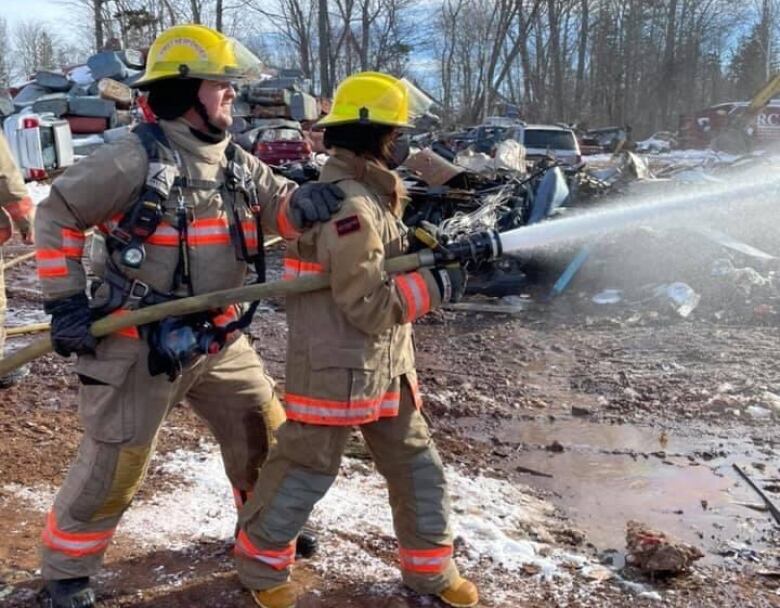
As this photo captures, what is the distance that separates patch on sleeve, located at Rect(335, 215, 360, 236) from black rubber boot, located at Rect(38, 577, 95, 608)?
147 centimetres

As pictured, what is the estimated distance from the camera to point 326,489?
2.75m

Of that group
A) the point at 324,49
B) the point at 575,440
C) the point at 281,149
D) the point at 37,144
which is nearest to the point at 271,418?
the point at 575,440

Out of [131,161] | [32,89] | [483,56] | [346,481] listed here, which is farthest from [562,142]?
[483,56]

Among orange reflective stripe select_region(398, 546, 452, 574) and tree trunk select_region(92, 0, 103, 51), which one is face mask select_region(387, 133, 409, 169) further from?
tree trunk select_region(92, 0, 103, 51)

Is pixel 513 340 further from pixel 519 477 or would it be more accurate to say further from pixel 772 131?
pixel 772 131

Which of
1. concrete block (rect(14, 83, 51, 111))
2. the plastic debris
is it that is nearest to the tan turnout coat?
the plastic debris

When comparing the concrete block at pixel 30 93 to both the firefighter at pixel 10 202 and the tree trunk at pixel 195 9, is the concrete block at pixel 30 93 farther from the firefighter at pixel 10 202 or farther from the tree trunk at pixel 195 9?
the tree trunk at pixel 195 9

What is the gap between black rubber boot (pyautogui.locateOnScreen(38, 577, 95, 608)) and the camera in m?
2.70

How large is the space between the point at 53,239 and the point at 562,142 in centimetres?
1549

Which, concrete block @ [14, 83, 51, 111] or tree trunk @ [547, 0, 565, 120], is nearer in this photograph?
concrete block @ [14, 83, 51, 111]

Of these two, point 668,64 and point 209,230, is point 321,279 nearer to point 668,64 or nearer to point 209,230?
point 209,230

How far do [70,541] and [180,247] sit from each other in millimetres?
1040

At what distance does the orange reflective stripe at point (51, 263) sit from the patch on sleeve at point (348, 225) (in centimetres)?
87

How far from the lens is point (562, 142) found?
16969mm
